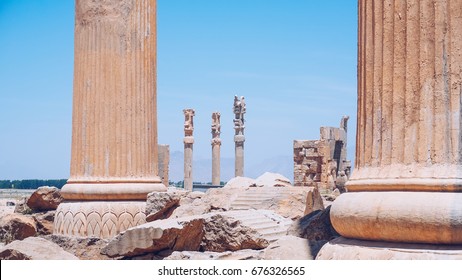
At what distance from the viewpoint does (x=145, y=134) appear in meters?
8.73

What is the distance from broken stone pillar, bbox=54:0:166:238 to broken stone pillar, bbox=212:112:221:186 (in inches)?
1046

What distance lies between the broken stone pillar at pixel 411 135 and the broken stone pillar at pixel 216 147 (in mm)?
31214

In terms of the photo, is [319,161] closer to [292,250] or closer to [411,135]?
[292,250]

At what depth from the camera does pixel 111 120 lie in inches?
337

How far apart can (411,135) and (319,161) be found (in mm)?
19833

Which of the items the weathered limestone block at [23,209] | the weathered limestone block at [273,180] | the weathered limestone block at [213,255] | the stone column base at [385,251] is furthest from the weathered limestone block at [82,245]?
the weathered limestone block at [273,180]

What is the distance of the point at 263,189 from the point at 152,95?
111 inches

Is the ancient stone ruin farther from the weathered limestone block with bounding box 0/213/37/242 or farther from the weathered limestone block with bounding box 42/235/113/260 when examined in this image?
the weathered limestone block with bounding box 42/235/113/260

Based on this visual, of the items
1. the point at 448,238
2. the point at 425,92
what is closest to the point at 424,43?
the point at 425,92

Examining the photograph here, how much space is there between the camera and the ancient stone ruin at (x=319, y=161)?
928 inches

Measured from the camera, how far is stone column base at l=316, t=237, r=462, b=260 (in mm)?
3672

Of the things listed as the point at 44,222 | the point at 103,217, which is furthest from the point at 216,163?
the point at 103,217

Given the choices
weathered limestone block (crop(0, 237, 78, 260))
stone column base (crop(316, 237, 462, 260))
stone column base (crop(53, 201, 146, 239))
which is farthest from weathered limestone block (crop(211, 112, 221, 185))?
stone column base (crop(316, 237, 462, 260))

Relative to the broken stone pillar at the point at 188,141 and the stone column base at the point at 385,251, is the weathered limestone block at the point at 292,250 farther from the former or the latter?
the broken stone pillar at the point at 188,141
